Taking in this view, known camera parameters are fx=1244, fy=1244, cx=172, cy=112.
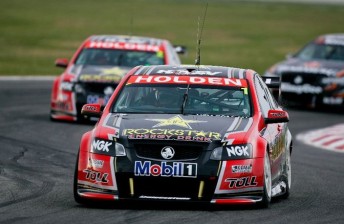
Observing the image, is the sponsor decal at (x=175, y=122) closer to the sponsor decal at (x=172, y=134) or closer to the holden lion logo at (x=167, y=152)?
the sponsor decal at (x=172, y=134)

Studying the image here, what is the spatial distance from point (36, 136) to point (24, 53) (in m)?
21.0

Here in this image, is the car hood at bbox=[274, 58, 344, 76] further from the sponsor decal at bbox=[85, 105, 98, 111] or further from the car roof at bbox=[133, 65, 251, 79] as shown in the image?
the sponsor decal at bbox=[85, 105, 98, 111]

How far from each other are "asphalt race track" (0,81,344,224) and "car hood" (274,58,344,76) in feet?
12.5

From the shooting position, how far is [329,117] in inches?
883

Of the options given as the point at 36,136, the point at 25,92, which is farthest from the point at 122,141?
the point at 25,92

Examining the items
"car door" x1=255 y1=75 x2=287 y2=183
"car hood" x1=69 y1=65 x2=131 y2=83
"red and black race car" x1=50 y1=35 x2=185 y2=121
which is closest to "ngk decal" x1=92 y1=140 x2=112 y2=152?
"car door" x1=255 y1=75 x2=287 y2=183

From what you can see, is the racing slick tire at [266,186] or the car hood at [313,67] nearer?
the racing slick tire at [266,186]

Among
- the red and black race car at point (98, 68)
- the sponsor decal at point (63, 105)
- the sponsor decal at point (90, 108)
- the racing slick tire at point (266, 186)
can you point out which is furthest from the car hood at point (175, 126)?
the sponsor decal at point (63, 105)

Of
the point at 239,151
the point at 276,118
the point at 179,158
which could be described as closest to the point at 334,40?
the point at 276,118

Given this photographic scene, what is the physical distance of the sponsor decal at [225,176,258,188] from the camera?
10008 millimetres

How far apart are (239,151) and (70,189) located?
2002 mm

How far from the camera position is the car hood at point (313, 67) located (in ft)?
77.0

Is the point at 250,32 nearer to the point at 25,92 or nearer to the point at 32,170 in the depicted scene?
the point at 25,92

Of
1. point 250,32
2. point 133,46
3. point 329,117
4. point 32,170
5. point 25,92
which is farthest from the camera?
point 250,32
